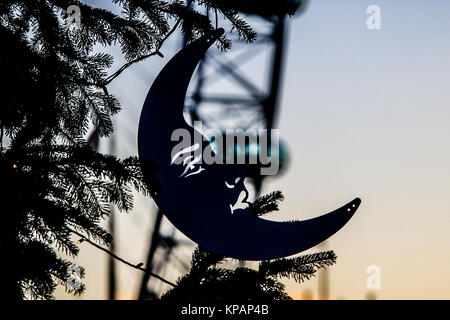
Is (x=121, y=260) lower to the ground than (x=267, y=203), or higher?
lower

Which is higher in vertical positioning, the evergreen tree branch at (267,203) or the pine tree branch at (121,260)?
the evergreen tree branch at (267,203)

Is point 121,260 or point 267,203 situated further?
point 267,203

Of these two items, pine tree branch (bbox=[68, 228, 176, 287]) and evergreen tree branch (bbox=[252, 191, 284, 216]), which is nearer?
pine tree branch (bbox=[68, 228, 176, 287])

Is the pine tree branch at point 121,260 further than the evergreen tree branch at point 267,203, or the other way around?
the evergreen tree branch at point 267,203

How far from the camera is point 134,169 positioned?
37.4 inches

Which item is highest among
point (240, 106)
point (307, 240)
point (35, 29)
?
point (240, 106)

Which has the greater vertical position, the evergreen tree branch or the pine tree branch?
the evergreen tree branch

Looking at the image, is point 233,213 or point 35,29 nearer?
point 233,213

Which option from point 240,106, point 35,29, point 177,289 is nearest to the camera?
point 177,289

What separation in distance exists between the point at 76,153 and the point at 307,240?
452 mm
